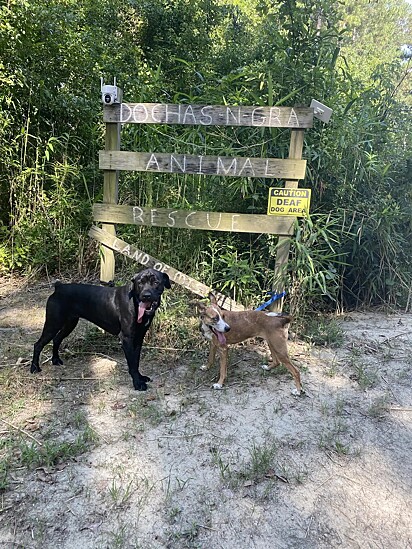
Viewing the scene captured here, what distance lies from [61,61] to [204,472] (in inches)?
211

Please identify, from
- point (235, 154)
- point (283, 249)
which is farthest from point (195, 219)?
point (235, 154)

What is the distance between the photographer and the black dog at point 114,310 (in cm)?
305

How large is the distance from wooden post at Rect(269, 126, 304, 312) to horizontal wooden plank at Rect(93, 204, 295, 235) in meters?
0.14

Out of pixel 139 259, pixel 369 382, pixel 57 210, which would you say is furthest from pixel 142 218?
pixel 369 382

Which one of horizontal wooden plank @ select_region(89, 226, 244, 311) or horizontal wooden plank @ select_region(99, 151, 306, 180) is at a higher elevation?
horizontal wooden plank @ select_region(99, 151, 306, 180)

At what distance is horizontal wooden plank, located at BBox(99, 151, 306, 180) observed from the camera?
3525 mm

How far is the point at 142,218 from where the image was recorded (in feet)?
12.5

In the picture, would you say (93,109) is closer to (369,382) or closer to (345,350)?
(345,350)

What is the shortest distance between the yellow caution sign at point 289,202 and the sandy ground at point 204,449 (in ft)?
4.09

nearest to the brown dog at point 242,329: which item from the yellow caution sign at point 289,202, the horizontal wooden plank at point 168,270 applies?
the horizontal wooden plank at point 168,270

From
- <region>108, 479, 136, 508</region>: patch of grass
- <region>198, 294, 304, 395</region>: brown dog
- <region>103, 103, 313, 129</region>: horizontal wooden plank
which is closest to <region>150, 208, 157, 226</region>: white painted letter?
<region>103, 103, 313, 129</region>: horizontal wooden plank

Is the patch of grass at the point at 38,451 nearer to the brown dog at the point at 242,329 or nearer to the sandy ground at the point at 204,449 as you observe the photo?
the sandy ground at the point at 204,449

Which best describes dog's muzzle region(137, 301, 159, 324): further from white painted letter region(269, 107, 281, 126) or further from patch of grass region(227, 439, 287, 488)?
white painted letter region(269, 107, 281, 126)

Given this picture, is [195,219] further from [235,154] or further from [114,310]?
[114,310]
